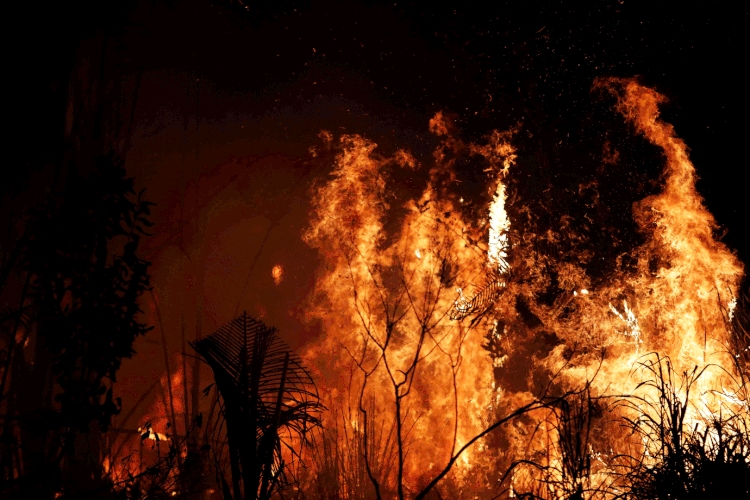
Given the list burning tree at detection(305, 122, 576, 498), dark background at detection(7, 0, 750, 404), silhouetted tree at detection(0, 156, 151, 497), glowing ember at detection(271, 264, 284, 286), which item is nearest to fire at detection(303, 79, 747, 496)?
burning tree at detection(305, 122, 576, 498)

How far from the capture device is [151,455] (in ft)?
13.6

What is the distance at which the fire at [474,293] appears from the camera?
16.0 feet

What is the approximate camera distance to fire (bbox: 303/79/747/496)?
488 centimetres

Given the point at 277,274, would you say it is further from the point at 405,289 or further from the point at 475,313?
the point at 475,313

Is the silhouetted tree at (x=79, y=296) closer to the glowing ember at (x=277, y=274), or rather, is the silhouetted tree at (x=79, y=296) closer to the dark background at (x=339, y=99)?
the dark background at (x=339, y=99)

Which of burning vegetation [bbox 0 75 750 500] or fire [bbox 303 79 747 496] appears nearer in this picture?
burning vegetation [bbox 0 75 750 500]

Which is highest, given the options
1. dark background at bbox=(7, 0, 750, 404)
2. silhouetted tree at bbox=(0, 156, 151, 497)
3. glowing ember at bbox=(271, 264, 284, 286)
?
dark background at bbox=(7, 0, 750, 404)

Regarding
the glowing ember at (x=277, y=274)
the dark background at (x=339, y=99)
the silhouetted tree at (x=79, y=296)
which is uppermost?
the dark background at (x=339, y=99)

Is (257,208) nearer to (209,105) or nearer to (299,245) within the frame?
(299,245)

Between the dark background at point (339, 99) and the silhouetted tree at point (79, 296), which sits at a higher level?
the dark background at point (339, 99)

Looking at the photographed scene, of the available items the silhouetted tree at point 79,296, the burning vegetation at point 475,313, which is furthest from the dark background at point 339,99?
the silhouetted tree at point 79,296

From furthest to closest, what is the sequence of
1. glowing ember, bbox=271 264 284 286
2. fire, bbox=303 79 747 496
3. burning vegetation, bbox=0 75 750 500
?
fire, bbox=303 79 747 496 → glowing ember, bbox=271 264 284 286 → burning vegetation, bbox=0 75 750 500

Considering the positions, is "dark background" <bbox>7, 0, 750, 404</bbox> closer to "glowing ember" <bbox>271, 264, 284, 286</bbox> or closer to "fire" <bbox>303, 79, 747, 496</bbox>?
"glowing ember" <bbox>271, 264, 284, 286</bbox>

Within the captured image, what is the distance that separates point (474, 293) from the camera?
5.06 m
